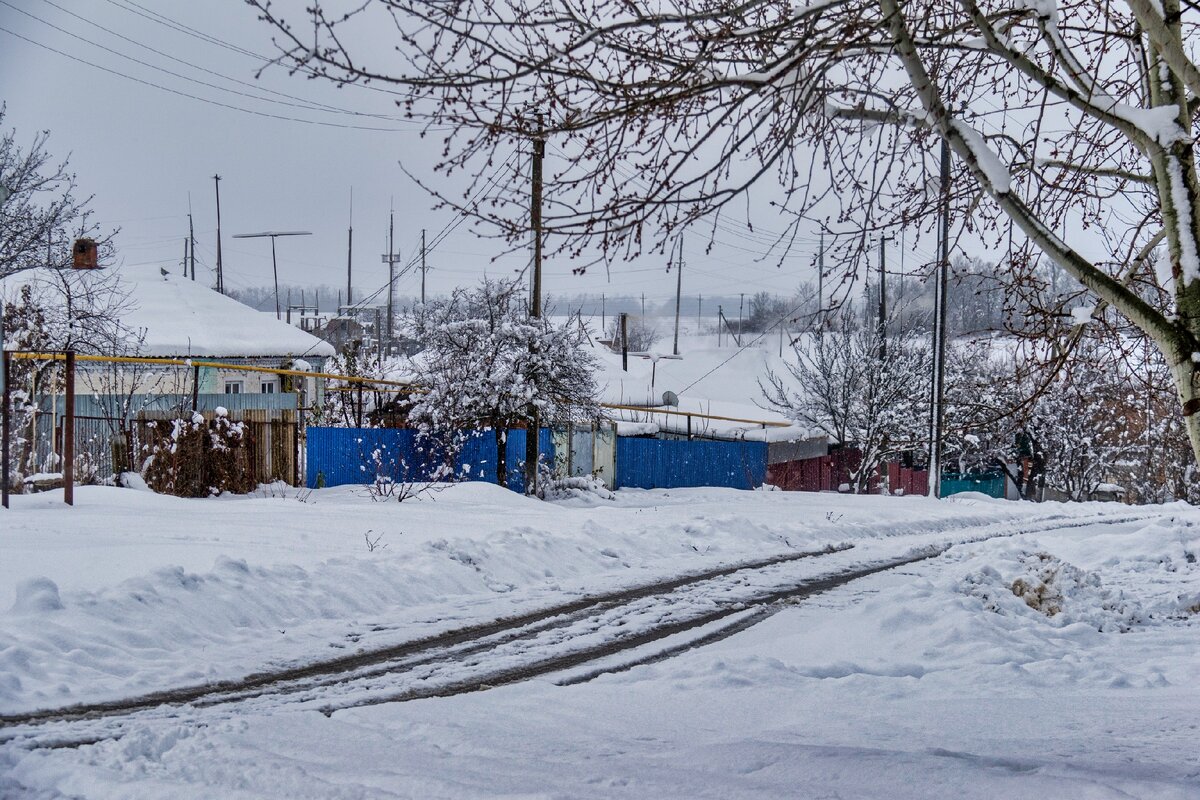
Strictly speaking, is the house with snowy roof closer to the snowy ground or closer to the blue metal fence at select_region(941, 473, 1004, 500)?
the snowy ground

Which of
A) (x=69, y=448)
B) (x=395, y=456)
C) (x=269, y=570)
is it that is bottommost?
(x=269, y=570)

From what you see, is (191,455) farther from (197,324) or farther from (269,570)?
(197,324)

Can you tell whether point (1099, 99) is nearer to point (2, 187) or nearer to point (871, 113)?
point (871, 113)

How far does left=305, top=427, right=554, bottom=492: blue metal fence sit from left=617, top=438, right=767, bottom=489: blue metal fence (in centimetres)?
595

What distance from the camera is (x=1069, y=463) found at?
41906mm

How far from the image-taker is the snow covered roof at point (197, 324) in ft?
98.5

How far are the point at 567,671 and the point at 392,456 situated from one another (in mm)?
16397

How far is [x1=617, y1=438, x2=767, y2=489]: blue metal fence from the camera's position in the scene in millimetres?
29047

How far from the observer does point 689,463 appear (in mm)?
30672

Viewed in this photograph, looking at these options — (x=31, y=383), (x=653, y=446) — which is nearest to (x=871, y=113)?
(x=31, y=383)

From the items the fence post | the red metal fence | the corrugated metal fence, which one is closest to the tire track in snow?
the fence post

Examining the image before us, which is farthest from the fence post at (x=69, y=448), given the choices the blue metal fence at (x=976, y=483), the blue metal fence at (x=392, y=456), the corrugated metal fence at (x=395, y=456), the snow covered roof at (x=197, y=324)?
the blue metal fence at (x=976, y=483)

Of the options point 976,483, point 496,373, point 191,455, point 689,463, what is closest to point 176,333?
point 496,373

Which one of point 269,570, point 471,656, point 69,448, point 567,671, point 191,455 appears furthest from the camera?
point 191,455
